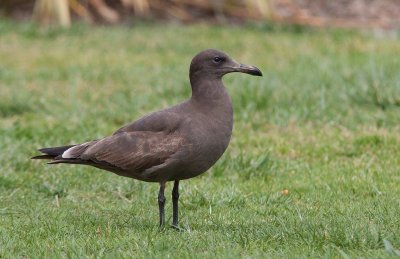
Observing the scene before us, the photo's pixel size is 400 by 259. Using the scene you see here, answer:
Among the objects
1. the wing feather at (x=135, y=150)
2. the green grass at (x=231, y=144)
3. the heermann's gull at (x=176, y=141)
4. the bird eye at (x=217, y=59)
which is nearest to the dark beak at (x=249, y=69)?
the heermann's gull at (x=176, y=141)

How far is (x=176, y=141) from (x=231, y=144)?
2987mm

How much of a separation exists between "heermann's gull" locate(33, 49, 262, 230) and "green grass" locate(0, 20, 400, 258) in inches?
15.8

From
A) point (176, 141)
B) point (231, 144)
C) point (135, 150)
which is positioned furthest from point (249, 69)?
point (231, 144)

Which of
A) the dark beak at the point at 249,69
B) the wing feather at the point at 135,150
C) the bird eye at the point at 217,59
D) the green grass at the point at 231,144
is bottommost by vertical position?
the green grass at the point at 231,144

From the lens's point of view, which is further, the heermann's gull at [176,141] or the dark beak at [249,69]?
the dark beak at [249,69]

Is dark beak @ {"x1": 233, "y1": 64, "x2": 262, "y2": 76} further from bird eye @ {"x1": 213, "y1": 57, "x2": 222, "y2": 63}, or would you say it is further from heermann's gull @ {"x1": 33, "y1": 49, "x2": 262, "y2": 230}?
bird eye @ {"x1": 213, "y1": 57, "x2": 222, "y2": 63}

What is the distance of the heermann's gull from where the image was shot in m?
6.13

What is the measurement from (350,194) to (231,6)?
9297mm

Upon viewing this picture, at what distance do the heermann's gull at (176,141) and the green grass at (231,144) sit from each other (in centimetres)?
40

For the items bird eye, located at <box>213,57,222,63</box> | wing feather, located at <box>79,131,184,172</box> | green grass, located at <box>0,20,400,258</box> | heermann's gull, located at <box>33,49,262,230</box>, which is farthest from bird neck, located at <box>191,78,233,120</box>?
green grass, located at <box>0,20,400,258</box>

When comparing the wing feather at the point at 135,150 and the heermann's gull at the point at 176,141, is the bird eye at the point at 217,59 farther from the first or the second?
the wing feather at the point at 135,150

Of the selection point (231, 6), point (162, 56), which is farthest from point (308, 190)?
point (231, 6)

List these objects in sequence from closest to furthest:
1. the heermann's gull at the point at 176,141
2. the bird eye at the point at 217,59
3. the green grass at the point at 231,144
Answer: the green grass at the point at 231,144, the heermann's gull at the point at 176,141, the bird eye at the point at 217,59

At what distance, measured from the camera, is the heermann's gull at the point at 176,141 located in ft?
20.1
